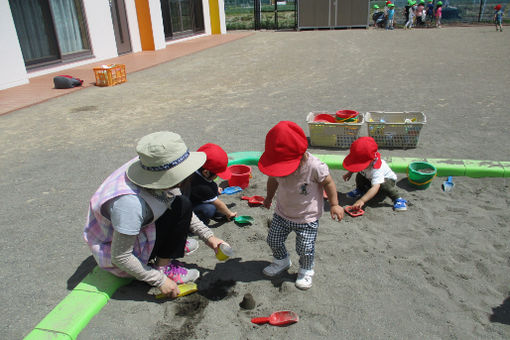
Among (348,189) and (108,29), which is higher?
(108,29)

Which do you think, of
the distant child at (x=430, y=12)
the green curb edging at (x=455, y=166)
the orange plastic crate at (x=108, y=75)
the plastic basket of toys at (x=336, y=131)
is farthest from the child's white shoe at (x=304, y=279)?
the distant child at (x=430, y=12)

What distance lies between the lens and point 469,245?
3.06 m

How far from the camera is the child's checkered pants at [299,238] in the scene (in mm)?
2617

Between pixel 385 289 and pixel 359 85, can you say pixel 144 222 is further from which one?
pixel 359 85

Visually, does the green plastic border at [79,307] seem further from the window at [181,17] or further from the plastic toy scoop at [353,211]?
the window at [181,17]

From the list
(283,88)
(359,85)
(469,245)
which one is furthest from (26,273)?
(359,85)

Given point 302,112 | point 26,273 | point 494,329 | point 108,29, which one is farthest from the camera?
point 108,29

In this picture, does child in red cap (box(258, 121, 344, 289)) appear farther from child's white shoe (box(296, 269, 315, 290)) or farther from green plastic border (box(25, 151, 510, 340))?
green plastic border (box(25, 151, 510, 340))

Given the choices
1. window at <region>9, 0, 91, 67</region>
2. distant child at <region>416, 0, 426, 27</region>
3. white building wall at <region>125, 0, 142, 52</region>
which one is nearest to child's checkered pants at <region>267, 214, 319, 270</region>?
window at <region>9, 0, 91, 67</region>

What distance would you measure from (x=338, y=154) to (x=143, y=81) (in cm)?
703

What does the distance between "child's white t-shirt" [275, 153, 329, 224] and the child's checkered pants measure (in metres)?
0.05

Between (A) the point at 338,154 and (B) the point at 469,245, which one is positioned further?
(A) the point at 338,154

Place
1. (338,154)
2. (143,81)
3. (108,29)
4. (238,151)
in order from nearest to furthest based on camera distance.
→ (338,154)
(238,151)
(143,81)
(108,29)

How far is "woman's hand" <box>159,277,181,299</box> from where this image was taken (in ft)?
8.24
